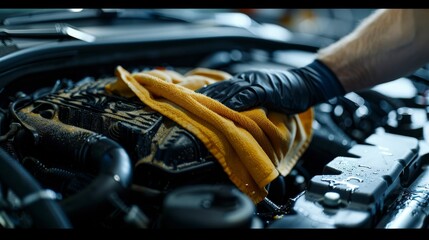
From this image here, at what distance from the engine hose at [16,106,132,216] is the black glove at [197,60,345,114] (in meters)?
0.33

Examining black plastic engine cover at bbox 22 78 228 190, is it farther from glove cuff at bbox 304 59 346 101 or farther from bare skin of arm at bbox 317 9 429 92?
bare skin of arm at bbox 317 9 429 92

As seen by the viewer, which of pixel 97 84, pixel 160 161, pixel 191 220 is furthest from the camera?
pixel 97 84

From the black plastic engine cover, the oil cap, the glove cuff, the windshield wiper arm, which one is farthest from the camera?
the windshield wiper arm

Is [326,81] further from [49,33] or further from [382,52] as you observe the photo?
[49,33]

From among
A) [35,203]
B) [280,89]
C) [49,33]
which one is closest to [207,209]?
[35,203]

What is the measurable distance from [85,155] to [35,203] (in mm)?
250

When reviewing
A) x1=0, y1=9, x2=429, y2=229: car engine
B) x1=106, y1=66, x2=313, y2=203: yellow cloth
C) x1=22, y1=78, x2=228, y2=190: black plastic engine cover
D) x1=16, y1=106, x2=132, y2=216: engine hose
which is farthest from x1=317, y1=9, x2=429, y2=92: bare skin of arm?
x1=16, y1=106, x2=132, y2=216: engine hose

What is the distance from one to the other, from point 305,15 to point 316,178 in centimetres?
301

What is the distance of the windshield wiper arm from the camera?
Answer: 1.56m

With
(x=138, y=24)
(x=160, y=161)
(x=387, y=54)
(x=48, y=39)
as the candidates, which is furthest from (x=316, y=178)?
(x=138, y=24)

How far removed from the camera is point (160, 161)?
1.03m

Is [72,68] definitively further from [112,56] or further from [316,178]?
[316,178]

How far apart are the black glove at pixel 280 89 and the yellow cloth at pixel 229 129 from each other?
0.11 feet
